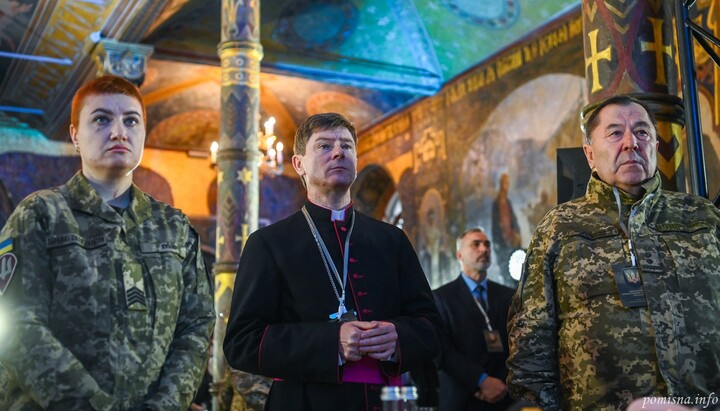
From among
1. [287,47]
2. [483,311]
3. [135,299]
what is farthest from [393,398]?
[287,47]

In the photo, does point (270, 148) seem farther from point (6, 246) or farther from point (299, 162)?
point (6, 246)

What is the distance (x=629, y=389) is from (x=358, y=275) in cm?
104

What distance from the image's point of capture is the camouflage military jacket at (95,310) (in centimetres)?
253

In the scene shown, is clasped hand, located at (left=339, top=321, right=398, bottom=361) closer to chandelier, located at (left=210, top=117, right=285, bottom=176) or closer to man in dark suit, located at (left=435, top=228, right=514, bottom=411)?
man in dark suit, located at (left=435, top=228, right=514, bottom=411)

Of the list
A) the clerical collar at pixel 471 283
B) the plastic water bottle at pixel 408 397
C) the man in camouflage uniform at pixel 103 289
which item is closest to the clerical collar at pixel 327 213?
the man in camouflage uniform at pixel 103 289

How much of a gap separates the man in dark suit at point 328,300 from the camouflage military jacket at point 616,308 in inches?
15.9

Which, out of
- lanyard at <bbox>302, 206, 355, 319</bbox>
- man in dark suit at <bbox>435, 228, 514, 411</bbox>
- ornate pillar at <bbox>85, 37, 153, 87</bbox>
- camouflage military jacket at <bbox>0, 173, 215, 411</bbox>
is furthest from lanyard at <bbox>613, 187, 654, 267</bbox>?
ornate pillar at <bbox>85, 37, 153, 87</bbox>

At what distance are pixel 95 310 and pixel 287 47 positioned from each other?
1275 cm

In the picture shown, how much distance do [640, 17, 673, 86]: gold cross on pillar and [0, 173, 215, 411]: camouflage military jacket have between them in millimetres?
2451

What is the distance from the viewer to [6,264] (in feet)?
8.63

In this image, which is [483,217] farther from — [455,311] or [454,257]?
[455,311]

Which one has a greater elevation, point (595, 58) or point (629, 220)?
point (595, 58)

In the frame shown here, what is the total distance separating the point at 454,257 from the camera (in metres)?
15.0

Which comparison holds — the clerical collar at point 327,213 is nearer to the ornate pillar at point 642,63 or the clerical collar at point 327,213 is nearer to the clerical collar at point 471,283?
the ornate pillar at point 642,63
